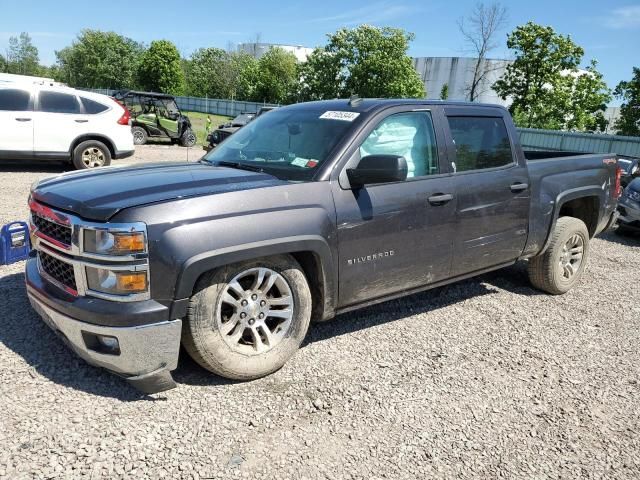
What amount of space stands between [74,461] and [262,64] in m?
66.2

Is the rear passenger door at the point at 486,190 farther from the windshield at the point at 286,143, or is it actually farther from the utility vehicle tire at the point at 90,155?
the utility vehicle tire at the point at 90,155

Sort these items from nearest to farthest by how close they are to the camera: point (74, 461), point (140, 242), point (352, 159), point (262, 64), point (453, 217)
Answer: point (74, 461), point (140, 242), point (352, 159), point (453, 217), point (262, 64)

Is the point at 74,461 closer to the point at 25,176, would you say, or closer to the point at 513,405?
the point at 513,405

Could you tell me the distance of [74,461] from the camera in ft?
7.98

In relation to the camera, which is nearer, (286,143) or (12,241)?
(286,143)

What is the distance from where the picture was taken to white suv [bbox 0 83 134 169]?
32.9 feet

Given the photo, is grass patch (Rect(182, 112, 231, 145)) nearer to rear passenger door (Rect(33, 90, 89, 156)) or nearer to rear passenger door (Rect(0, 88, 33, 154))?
rear passenger door (Rect(33, 90, 89, 156))

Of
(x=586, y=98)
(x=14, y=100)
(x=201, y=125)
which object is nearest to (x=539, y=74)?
(x=586, y=98)

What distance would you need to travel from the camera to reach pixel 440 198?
3.84 metres

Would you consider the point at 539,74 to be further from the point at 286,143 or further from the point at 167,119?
the point at 286,143

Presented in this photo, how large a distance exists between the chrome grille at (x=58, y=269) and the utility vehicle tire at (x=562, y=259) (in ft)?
13.8

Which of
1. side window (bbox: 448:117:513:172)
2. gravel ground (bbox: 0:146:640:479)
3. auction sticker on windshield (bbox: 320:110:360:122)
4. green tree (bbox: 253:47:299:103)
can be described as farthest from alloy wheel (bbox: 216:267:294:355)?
green tree (bbox: 253:47:299:103)

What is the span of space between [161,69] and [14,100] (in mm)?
56243

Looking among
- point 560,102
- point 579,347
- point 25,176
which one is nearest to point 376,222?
point 579,347
